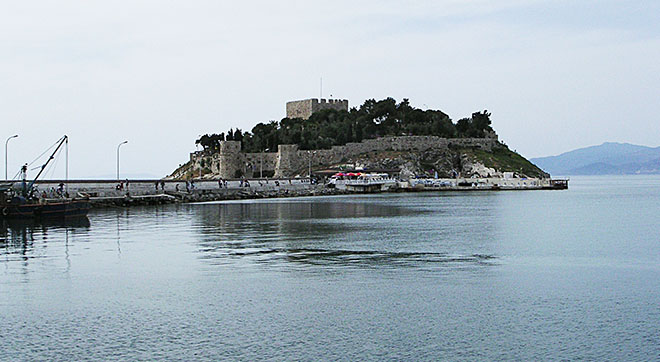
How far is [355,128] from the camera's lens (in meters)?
112

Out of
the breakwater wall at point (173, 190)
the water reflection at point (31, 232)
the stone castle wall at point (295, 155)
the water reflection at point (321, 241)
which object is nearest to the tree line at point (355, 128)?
the stone castle wall at point (295, 155)

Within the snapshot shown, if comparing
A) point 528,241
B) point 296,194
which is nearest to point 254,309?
point 528,241

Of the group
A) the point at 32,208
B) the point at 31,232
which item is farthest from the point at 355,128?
the point at 31,232

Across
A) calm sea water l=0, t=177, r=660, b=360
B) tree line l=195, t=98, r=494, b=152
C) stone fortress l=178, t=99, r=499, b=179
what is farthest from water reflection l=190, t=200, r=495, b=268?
tree line l=195, t=98, r=494, b=152

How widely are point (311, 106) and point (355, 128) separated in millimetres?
14789

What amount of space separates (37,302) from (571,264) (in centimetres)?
1712

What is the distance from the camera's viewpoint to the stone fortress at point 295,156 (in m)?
105

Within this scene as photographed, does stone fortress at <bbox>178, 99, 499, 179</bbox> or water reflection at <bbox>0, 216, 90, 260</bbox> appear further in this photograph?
stone fortress at <bbox>178, 99, 499, 179</bbox>

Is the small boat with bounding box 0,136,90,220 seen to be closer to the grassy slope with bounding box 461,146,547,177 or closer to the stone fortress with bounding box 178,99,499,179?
the stone fortress with bounding box 178,99,499,179

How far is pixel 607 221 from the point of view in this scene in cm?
4531

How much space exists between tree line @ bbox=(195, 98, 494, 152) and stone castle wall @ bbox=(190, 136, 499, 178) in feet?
6.63

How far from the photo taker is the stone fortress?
105 metres

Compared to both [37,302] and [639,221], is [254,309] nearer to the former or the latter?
[37,302]

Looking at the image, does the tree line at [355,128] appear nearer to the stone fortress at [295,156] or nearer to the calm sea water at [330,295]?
the stone fortress at [295,156]
